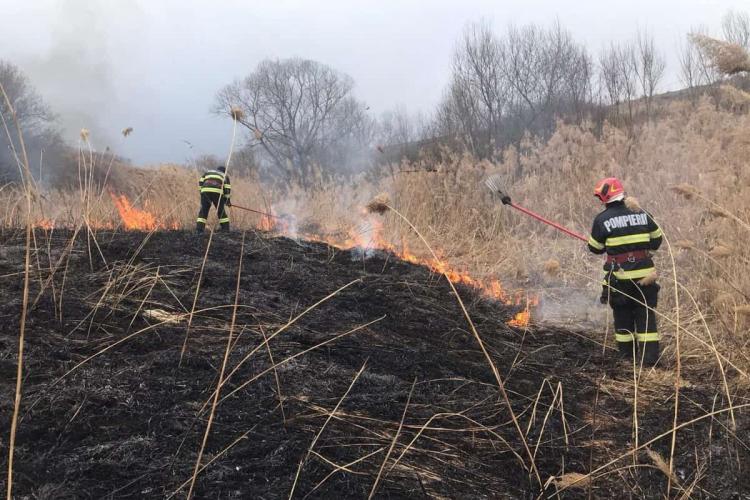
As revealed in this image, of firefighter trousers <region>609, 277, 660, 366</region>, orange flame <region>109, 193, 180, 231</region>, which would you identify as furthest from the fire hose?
orange flame <region>109, 193, 180, 231</region>

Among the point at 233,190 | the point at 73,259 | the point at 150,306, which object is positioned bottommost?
the point at 150,306

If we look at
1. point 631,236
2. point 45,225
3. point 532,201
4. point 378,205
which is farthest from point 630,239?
point 45,225

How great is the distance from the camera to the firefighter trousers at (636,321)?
138 inches

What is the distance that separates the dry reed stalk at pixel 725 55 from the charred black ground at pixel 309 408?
1.38 metres

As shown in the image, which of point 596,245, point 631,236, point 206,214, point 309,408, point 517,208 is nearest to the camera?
point 309,408

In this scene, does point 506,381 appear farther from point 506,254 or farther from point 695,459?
point 506,254

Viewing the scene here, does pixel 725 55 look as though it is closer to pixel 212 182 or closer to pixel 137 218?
pixel 212 182

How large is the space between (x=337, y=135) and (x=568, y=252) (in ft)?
50.4

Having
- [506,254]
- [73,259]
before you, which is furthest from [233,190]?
[73,259]

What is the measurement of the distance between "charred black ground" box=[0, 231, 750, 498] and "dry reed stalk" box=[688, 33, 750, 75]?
138cm

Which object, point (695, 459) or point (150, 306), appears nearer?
point (695, 459)

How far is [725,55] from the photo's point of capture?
1772 millimetres

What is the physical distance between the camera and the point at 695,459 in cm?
190

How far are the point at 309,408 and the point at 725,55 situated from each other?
2.09 m
